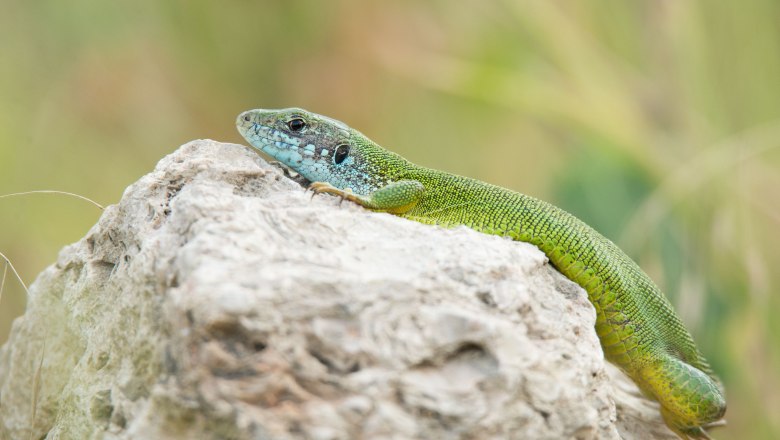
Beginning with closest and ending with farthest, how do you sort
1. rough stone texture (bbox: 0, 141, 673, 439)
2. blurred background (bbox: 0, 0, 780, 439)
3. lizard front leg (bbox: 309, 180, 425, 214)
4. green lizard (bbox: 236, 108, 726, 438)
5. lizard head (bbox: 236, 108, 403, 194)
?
rough stone texture (bbox: 0, 141, 673, 439)
lizard front leg (bbox: 309, 180, 425, 214)
green lizard (bbox: 236, 108, 726, 438)
lizard head (bbox: 236, 108, 403, 194)
blurred background (bbox: 0, 0, 780, 439)

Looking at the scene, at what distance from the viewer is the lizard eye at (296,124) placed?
15.6 feet

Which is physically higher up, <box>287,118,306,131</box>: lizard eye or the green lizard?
<box>287,118,306,131</box>: lizard eye

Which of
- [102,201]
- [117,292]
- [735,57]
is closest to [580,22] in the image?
[735,57]

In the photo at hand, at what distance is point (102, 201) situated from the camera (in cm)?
779

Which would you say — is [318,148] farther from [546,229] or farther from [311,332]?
[311,332]

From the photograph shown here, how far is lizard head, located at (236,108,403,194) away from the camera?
4.70 metres

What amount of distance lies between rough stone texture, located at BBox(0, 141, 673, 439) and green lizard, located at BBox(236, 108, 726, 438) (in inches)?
29.5

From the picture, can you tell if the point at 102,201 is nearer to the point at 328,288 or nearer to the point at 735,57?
the point at 328,288

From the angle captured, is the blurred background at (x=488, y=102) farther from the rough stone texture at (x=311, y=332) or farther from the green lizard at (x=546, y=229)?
the rough stone texture at (x=311, y=332)

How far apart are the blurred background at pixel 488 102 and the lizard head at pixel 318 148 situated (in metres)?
2.56

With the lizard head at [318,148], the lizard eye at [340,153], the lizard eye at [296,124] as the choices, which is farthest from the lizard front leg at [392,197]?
the lizard eye at [296,124]

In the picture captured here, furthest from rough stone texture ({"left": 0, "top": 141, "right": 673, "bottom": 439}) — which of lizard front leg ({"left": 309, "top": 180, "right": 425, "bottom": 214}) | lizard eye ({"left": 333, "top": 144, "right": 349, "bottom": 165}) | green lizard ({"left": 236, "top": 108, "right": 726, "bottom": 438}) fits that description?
lizard eye ({"left": 333, "top": 144, "right": 349, "bottom": 165})

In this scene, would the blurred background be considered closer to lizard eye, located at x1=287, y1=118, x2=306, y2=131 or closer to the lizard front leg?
lizard eye, located at x1=287, y1=118, x2=306, y2=131

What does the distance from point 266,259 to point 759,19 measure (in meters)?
7.13
